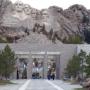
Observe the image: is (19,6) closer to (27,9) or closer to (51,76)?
(27,9)

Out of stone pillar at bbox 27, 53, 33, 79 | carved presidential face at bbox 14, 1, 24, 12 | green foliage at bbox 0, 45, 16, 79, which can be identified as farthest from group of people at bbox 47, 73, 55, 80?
carved presidential face at bbox 14, 1, 24, 12

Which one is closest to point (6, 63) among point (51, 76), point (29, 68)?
point (29, 68)

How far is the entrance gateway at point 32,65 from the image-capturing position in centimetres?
8038

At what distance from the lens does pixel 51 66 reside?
283 feet

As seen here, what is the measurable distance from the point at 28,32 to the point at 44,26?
9327mm

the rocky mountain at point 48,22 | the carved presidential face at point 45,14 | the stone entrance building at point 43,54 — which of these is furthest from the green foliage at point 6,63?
the carved presidential face at point 45,14

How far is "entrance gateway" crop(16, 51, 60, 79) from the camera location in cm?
8038

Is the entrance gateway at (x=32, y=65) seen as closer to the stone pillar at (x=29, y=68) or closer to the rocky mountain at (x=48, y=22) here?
the stone pillar at (x=29, y=68)

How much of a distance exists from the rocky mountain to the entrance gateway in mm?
35852

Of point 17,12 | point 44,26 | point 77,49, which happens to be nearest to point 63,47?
point 77,49

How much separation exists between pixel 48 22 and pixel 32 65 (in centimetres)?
5821

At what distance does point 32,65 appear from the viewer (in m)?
81.2

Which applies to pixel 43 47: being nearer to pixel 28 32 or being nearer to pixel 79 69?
pixel 79 69

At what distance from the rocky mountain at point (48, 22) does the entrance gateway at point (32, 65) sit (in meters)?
35.9
